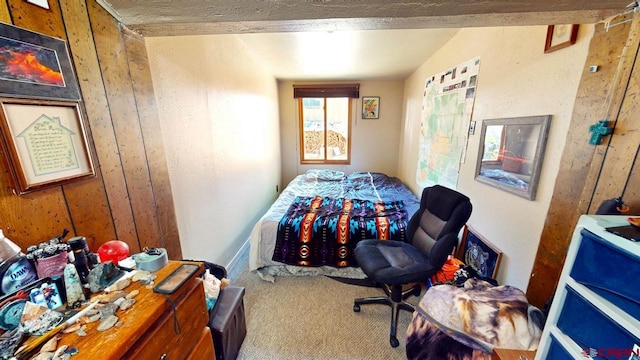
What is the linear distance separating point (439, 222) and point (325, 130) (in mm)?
3318

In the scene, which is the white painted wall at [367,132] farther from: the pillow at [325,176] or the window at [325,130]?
the pillow at [325,176]

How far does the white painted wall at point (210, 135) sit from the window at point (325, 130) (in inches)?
57.4

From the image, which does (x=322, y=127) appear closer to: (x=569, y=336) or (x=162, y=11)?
(x=162, y=11)

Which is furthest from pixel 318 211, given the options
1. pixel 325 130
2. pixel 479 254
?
pixel 325 130

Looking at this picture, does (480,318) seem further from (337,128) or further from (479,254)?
(337,128)

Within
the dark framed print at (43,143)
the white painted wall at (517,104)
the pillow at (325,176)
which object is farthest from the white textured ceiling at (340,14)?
the pillow at (325,176)

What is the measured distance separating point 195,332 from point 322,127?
161 inches

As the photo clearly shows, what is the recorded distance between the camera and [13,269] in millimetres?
600

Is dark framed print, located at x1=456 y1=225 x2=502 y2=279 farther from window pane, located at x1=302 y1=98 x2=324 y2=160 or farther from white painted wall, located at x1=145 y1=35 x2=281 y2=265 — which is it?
window pane, located at x1=302 y1=98 x2=324 y2=160

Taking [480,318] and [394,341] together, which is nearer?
[480,318]

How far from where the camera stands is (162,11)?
3.03 ft

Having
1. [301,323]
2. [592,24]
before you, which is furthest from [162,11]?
[301,323]

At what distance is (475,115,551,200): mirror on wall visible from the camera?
4.22ft

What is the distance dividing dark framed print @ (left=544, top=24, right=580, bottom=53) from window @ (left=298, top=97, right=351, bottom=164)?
331cm
